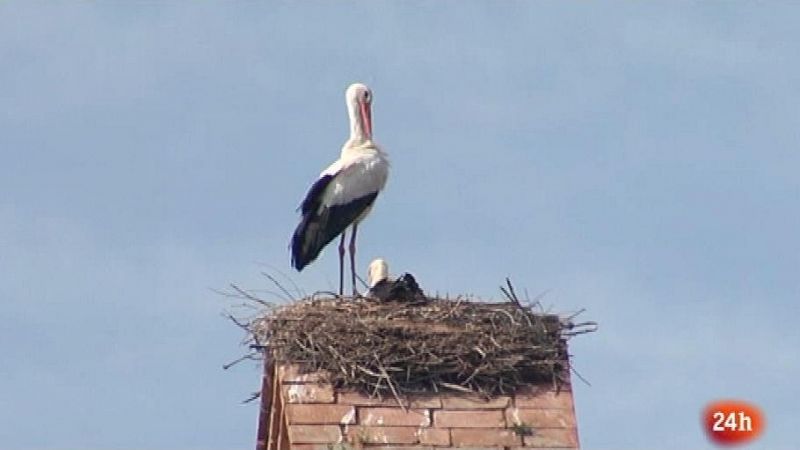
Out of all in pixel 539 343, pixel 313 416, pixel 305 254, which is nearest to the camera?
pixel 313 416

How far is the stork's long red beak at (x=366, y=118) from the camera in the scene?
1602 cm

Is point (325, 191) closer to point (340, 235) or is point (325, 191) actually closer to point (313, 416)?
point (340, 235)

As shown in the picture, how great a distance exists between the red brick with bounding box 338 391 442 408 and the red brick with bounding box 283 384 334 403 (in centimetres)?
6

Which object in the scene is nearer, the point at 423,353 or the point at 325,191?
the point at 423,353

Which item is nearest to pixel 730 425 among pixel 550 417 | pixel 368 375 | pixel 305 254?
pixel 550 417

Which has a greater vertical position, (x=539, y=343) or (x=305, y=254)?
(x=305, y=254)

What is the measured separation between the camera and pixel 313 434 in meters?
11.3

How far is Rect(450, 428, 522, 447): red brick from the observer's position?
448 inches

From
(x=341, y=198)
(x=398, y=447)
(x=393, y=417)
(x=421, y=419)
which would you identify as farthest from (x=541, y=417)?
(x=341, y=198)

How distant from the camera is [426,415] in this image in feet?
38.3

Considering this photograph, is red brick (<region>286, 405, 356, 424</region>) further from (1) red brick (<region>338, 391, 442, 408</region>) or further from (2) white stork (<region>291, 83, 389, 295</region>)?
(2) white stork (<region>291, 83, 389, 295</region>)

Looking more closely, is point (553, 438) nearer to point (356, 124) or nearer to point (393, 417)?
point (393, 417)

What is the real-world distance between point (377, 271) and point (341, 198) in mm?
1379

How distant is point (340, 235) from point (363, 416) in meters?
4.31
